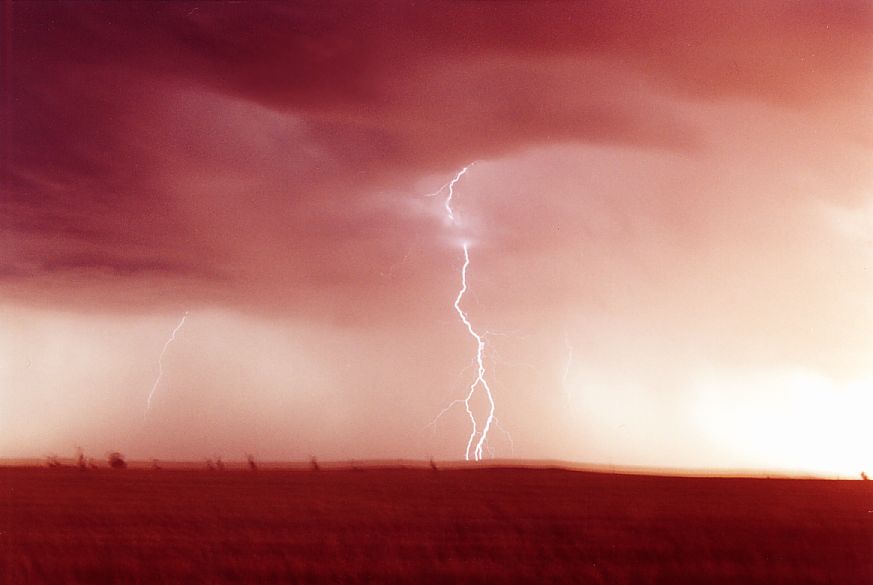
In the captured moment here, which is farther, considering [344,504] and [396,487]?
[396,487]

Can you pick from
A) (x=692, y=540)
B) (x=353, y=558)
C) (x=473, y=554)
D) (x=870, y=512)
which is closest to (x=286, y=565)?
(x=353, y=558)

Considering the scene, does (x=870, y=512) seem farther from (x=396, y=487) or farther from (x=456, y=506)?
(x=396, y=487)

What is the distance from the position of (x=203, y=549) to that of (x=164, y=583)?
2343 mm

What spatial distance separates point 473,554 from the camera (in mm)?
14789

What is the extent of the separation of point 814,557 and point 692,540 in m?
2.56

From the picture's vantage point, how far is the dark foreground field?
44.1 ft

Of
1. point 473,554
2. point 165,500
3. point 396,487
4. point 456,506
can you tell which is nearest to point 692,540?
point 473,554

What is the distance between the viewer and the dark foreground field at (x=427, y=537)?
44.1 ft

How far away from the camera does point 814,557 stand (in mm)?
15344

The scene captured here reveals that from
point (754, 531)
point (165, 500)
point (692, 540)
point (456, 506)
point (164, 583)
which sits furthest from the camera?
point (165, 500)

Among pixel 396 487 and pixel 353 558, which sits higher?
pixel 353 558

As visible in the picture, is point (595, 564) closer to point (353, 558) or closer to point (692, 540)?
point (692, 540)

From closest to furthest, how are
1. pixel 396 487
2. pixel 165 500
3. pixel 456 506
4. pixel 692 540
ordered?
pixel 692 540 → pixel 456 506 → pixel 165 500 → pixel 396 487

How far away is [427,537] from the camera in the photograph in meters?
16.2
